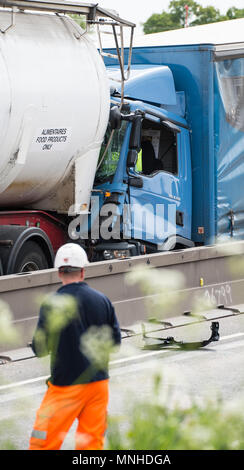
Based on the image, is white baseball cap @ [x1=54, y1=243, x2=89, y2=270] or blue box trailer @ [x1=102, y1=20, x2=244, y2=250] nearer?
white baseball cap @ [x1=54, y1=243, x2=89, y2=270]

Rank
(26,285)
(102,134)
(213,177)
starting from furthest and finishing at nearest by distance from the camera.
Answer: (213,177) < (102,134) < (26,285)

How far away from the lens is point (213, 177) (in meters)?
15.7

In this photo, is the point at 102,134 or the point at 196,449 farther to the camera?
the point at 102,134

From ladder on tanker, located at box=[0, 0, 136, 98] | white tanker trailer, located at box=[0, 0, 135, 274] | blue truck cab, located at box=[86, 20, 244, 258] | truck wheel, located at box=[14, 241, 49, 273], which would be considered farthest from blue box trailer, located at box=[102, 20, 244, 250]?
truck wheel, located at box=[14, 241, 49, 273]

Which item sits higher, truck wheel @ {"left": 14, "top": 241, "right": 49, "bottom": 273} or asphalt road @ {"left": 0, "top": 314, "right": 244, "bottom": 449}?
truck wheel @ {"left": 14, "top": 241, "right": 49, "bottom": 273}

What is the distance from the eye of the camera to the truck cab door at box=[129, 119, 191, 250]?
1459 centimetres

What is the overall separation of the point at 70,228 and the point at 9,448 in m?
10.5

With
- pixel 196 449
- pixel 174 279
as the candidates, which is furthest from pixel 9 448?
pixel 174 279

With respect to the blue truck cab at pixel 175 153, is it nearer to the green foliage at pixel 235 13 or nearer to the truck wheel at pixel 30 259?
the truck wheel at pixel 30 259

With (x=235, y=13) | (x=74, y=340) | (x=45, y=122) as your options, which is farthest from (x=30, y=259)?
(x=235, y=13)

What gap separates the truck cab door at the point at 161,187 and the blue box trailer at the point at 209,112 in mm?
218

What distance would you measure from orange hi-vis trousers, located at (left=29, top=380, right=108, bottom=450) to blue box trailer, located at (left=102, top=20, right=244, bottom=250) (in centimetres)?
986

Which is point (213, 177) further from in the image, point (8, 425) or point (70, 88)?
point (8, 425)

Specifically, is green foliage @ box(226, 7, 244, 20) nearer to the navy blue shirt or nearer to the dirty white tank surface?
the dirty white tank surface
